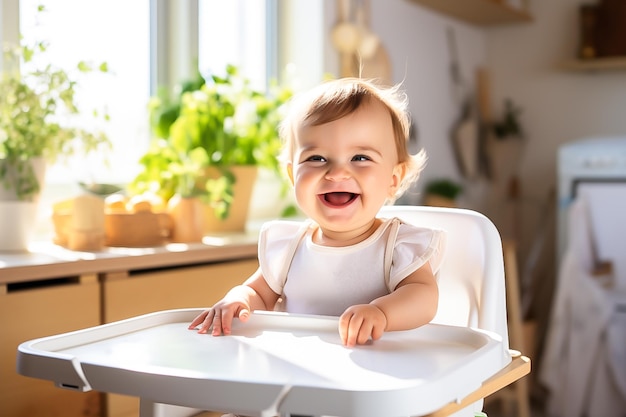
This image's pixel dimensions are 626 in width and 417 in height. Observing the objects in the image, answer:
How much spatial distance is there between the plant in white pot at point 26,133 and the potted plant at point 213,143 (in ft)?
1.13

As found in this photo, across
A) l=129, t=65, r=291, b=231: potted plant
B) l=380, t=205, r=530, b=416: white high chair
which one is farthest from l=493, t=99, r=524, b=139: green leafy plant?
l=380, t=205, r=530, b=416: white high chair

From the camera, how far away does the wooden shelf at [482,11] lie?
3273 mm

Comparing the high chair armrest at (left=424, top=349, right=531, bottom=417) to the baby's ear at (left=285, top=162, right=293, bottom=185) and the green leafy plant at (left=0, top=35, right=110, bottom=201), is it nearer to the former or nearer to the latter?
the baby's ear at (left=285, top=162, right=293, bottom=185)

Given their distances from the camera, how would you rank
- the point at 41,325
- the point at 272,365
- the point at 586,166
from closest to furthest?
the point at 272,365, the point at 41,325, the point at 586,166

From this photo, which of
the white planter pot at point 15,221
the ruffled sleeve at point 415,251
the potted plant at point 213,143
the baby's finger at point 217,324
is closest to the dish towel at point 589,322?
the potted plant at point 213,143

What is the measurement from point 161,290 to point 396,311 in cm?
81

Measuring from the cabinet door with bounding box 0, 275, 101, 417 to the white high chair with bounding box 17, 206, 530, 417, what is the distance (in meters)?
0.43

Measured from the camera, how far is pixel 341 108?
1.20 meters

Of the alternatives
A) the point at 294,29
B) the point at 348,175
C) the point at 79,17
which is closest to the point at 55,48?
the point at 79,17

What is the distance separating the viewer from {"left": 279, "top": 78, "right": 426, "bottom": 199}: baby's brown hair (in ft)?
3.95

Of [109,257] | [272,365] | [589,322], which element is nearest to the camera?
[272,365]

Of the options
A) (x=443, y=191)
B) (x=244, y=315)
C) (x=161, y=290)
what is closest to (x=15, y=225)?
(x=161, y=290)

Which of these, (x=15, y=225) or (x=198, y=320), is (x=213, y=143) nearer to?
(x=15, y=225)

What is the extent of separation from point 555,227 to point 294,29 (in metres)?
1.73
